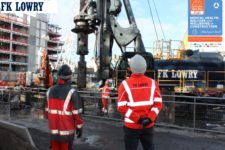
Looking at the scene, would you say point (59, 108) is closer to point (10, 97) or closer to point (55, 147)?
point (55, 147)

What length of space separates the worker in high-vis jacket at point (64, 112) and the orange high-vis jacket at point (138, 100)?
0.93 metres

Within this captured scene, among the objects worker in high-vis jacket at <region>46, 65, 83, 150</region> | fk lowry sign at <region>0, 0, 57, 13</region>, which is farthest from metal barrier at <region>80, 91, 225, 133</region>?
worker in high-vis jacket at <region>46, 65, 83, 150</region>

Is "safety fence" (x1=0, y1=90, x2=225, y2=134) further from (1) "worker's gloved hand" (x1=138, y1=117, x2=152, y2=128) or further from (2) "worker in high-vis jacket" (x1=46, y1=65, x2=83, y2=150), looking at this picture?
(1) "worker's gloved hand" (x1=138, y1=117, x2=152, y2=128)

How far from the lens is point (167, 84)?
1927 cm

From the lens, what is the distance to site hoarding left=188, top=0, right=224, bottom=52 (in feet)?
66.2

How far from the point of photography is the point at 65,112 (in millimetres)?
6254

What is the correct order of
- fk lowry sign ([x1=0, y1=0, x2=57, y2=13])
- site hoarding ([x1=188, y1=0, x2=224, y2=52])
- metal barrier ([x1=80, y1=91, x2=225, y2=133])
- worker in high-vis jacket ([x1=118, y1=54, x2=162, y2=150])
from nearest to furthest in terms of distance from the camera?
1. worker in high-vis jacket ([x1=118, y1=54, x2=162, y2=150])
2. metal barrier ([x1=80, y1=91, x2=225, y2=133])
3. fk lowry sign ([x1=0, y1=0, x2=57, y2=13])
4. site hoarding ([x1=188, y1=0, x2=224, y2=52])

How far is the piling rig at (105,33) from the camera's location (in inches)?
679

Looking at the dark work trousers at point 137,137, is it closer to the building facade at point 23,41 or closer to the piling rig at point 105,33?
the piling rig at point 105,33

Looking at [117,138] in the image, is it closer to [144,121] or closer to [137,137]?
[137,137]

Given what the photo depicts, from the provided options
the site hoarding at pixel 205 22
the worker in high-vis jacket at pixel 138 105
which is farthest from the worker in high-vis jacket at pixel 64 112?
the site hoarding at pixel 205 22

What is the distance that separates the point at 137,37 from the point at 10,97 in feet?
20.5

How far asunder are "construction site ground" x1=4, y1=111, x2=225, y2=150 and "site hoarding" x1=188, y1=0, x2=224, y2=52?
9.17 metres

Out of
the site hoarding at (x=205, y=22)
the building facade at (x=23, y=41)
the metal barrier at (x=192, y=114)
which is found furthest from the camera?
the building facade at (x=23, y=41)
